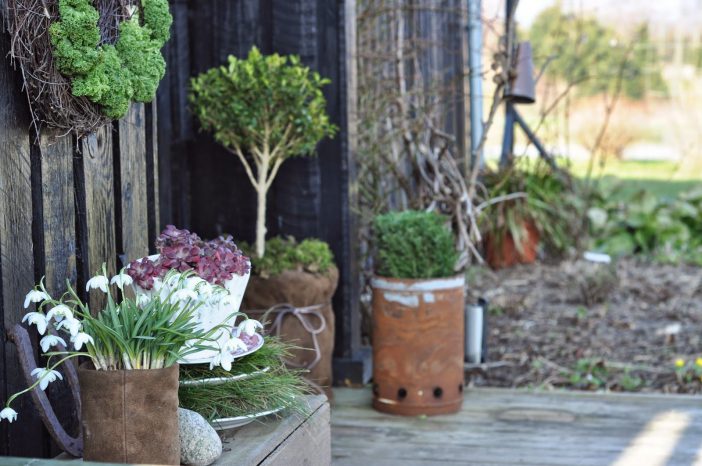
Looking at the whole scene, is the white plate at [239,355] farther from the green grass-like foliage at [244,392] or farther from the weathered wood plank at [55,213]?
the weathered wood plank at [55,213]

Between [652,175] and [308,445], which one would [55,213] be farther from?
[652,175]

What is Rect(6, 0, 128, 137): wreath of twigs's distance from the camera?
248 cm

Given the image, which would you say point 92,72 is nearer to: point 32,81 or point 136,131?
point 32,81

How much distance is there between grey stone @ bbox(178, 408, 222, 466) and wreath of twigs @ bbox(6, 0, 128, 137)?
825 mm

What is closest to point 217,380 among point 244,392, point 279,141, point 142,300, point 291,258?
point 244,392

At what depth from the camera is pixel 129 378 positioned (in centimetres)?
219

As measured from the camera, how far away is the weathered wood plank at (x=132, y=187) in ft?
10.0

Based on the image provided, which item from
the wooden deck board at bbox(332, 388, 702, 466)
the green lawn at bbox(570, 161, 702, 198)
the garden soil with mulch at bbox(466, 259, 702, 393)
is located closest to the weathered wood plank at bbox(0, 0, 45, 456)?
the wooden deck board at bbox(332, 388, 702, 466)

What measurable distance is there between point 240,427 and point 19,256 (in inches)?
28.6

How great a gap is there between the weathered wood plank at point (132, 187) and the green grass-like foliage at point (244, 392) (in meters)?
0.55

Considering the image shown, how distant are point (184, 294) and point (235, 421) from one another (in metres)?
0.44

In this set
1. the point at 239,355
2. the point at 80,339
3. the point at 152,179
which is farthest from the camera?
the point at 152,179

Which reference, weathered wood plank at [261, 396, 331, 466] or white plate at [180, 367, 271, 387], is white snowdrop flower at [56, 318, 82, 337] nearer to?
white plate at [180, 367, 271, 387]

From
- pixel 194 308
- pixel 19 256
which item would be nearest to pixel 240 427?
pixel 194 308
